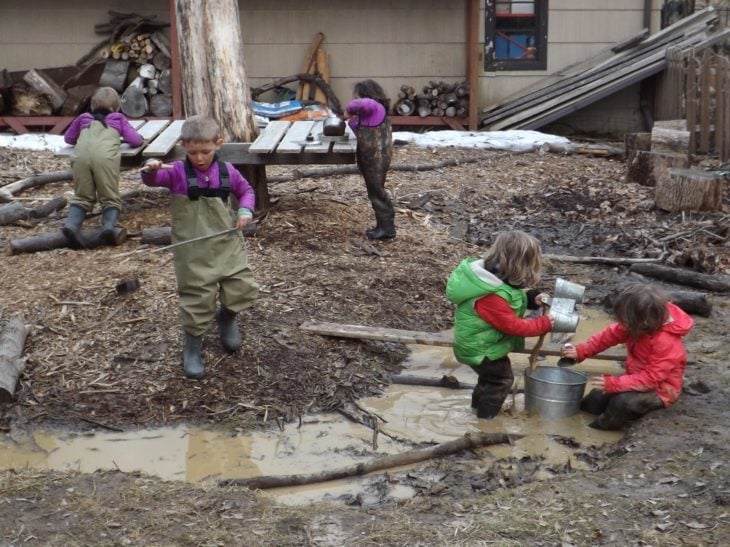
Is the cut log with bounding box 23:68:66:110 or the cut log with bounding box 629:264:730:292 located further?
the cut log with bounding box 23:68:66:110

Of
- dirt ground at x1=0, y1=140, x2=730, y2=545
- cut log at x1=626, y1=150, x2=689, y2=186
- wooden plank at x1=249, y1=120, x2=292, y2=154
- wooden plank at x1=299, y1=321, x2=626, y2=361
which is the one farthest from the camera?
cut log at x1=626, y1=150, x2=689, y2=186

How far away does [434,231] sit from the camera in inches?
376

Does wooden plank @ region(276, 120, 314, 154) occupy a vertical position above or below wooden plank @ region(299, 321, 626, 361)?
above

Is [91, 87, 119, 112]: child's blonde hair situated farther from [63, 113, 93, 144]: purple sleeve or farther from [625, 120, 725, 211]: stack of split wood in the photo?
[625, 120, 725, 211]: stack of split wood

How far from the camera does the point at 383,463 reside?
197 inches

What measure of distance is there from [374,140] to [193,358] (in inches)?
122

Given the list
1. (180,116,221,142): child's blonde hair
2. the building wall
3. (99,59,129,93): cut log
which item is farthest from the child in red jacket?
(99,59,129,93): cut log

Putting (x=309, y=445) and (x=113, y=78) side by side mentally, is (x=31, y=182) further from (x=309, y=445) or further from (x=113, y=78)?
(x=309, y=445)

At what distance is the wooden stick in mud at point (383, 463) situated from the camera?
479 cm

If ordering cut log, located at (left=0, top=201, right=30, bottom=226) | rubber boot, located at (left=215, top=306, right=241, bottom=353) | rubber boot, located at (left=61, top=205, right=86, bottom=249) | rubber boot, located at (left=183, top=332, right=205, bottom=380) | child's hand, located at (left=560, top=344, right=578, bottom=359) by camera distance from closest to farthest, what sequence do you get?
child's hand, located at (left=560, top=344, right=578, bottom=359)
rubber boot, located at (left=183, top=332, right=205, bottom=380)
rubber boot, located at (left=215, top=306, right=241, bottom=353)
rubber boot, located at (left=61, top=205, right=86, bottom=249)
cut log, located at (left=0, top=201, right=30, bottom=226)

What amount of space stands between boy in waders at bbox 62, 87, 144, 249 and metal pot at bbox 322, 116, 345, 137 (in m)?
1.56

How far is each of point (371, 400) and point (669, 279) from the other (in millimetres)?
3372

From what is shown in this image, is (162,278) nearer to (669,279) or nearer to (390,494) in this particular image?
(390,494)

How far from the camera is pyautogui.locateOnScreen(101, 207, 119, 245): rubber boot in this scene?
8.09m
